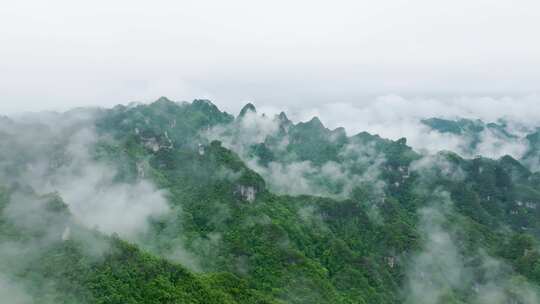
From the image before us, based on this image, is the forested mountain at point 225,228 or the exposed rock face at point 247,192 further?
the exposed rock face at point 247,192

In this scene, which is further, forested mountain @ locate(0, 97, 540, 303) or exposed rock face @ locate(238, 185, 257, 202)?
exposed rock face @ locate(238, 185, 257, 202)

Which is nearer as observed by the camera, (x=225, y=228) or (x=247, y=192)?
(x=225, y=228)

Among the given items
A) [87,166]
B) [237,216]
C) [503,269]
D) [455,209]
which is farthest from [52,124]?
[503,269]

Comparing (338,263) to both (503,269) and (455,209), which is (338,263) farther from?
(455,209)

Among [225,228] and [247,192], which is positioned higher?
[247,192]
